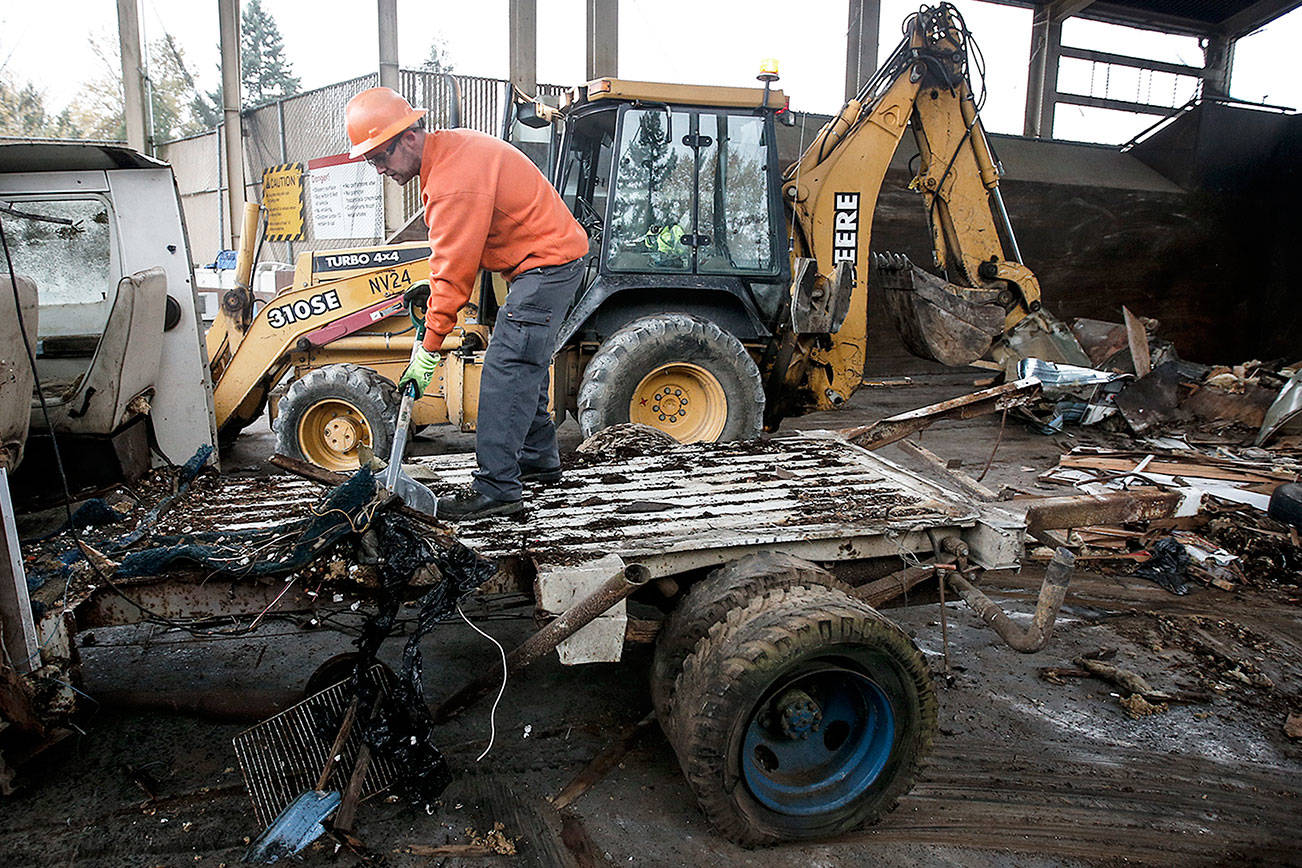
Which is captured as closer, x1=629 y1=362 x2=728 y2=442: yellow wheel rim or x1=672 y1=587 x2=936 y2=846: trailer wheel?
x1=672 y1=587 x2=936 y2=846: trailer wheel

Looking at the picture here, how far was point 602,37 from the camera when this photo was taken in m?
11.0

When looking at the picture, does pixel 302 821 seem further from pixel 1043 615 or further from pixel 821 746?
pixel 1043 615

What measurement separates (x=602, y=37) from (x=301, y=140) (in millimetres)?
4751

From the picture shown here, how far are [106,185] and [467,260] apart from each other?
101 inches

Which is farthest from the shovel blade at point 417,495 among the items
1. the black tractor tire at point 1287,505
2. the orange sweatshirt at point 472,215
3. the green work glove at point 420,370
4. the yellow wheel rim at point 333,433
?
the black tractor tire at point 1287,505

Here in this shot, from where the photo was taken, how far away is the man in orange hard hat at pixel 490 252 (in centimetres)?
318

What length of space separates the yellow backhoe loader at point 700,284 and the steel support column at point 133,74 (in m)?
7.86

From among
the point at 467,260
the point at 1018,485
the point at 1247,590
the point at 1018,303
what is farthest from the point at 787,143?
the point at 467,260

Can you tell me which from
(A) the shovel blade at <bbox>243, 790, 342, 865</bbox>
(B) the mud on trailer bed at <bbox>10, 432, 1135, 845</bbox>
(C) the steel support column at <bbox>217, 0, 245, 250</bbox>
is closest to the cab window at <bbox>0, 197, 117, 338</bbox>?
(B) the mud on trailer bed at <bbox>10, 432, 1135, 845</bbox>

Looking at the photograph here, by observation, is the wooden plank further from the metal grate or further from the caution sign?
the caution sign

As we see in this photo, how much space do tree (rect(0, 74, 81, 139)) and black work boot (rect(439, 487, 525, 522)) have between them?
632 inches

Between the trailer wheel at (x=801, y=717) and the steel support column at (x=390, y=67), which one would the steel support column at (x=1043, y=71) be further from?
the trailer wheel at (x=801, y=717)

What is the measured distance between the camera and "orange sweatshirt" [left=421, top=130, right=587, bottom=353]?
317 centimetres

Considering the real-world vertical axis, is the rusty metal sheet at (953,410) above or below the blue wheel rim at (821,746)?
above
